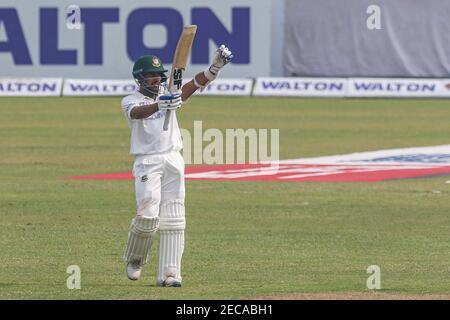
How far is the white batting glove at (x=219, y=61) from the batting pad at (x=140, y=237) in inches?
50.0

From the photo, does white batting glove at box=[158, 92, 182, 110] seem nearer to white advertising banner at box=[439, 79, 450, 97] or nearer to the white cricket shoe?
the white cricket shoe

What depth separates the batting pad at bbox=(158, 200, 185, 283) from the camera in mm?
10820

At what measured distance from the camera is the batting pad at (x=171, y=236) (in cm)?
1082

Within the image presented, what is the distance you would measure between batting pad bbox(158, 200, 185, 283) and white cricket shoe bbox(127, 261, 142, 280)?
274mm

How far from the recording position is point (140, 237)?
10.8 m

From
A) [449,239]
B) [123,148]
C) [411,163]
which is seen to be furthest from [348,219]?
[123,148]

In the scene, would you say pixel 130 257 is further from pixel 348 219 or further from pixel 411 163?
pixel 411 163

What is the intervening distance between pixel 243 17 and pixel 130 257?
86.4 feet

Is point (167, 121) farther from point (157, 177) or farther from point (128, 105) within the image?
point (157, 177)

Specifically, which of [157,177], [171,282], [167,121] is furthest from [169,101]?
[171,282]

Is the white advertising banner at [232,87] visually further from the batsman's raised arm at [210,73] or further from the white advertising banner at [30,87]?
the batsman's raised arm at [210,73]

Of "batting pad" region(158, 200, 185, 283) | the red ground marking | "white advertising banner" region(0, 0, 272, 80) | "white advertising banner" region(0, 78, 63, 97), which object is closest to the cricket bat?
"batting pad" region(158, 200, 185, 283)

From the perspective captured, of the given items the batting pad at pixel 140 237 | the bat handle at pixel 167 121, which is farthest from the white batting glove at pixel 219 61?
the batting pad at pixel 140 237

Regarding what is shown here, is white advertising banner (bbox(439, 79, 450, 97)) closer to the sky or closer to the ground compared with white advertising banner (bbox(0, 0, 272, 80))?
closer to the ground
